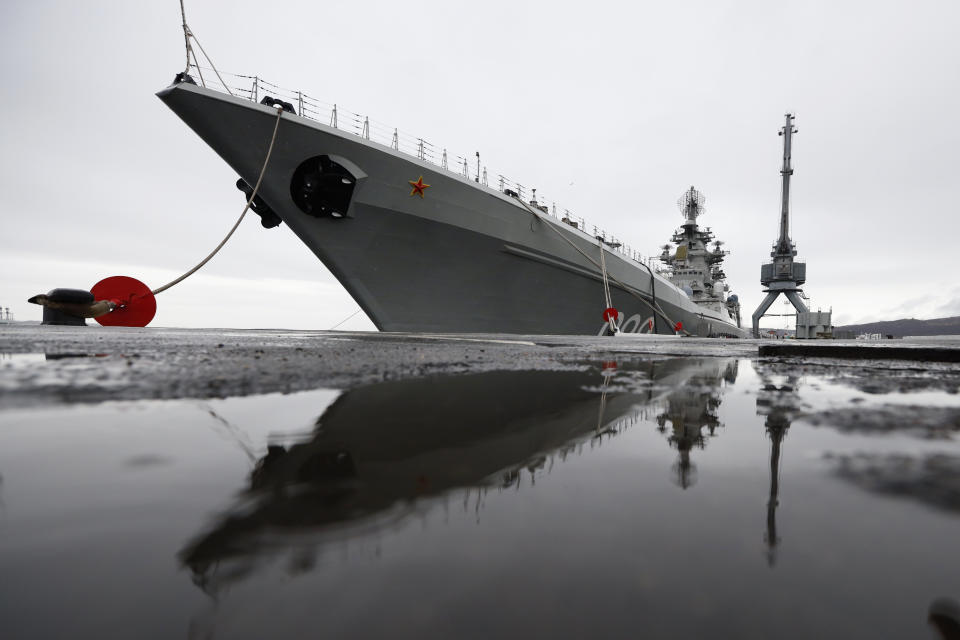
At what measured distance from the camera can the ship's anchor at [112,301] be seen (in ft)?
31.1

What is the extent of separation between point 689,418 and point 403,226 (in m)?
10.8

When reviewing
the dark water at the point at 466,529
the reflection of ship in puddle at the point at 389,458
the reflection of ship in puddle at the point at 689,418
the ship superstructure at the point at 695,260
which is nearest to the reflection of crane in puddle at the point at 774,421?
the dark water at the point at 466,529

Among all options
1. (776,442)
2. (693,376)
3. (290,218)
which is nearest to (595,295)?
(290,218)

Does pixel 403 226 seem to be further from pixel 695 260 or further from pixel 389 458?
pixel 695 260

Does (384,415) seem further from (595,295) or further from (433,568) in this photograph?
(595,295)

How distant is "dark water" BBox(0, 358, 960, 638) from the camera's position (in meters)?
0.50

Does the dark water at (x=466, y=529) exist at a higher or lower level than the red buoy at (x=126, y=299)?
lower

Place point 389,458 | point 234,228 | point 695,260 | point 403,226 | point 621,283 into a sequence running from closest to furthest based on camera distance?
point 389,458
point 234,228
point 403,226
point 621,283
point 695,260

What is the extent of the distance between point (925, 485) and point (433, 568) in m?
0.99

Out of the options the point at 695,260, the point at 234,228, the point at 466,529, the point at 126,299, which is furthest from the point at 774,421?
the point at 695,260

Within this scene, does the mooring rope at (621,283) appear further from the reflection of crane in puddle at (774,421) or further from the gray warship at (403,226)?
the reflection of crane in puddle at (774,421)

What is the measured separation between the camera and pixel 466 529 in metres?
0.68

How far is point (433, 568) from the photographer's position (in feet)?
1.87

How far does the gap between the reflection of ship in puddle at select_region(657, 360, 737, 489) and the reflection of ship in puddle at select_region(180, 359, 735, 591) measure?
11 centimetres
